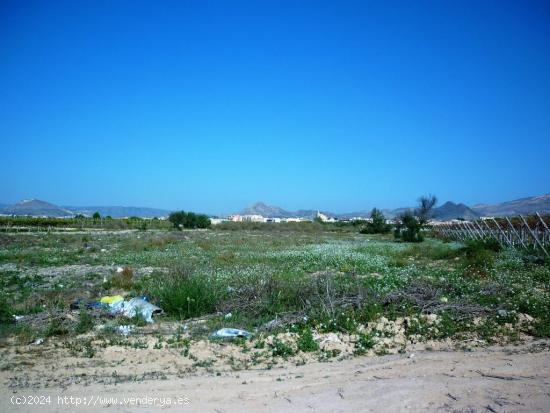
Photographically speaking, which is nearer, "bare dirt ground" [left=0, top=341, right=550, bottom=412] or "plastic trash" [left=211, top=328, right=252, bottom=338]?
"bare dirt ground" [left=0, top=341, right=550, bottom=412]

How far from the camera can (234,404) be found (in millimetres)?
5066

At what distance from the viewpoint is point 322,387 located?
556 cm

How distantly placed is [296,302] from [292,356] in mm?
2740

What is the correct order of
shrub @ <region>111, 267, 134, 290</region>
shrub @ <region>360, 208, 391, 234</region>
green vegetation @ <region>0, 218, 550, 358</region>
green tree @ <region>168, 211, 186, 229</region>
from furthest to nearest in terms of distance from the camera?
1. green tree @ <region>168, 211, 186, 229</region>
2. shrub @ <region>360, 208, 391, 234</region>
3. shrub @ <region>111, 267, 134, 290</region>
4. green vegetation @ <region>0, 218, 550, 358</region>

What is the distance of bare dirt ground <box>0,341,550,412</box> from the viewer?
4.99 m

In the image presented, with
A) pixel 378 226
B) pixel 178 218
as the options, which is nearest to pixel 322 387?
pixel 378 226

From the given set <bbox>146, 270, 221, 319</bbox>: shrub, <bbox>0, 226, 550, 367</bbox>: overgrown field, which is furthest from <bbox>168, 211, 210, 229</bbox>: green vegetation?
<bbox>146, 270, 221, 319</bbox>: shrub

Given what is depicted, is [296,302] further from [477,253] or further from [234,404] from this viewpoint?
[477,253]

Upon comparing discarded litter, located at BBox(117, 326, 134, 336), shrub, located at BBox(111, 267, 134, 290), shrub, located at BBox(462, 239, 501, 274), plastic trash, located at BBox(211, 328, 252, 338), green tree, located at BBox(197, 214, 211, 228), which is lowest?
discarded litter, located at BBox(117, 326, 134, 336)

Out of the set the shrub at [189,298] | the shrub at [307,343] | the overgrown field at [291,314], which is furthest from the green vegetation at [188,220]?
the shrub at [307,343]

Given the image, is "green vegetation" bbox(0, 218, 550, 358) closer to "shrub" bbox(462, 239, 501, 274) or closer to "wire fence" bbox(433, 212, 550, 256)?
"shrub" bbox(462, 239, 501, 274)

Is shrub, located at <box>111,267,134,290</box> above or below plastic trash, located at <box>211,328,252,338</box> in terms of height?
above

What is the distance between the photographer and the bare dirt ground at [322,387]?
499cm

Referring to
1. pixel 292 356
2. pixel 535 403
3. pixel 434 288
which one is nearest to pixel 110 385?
pixel 292 356
